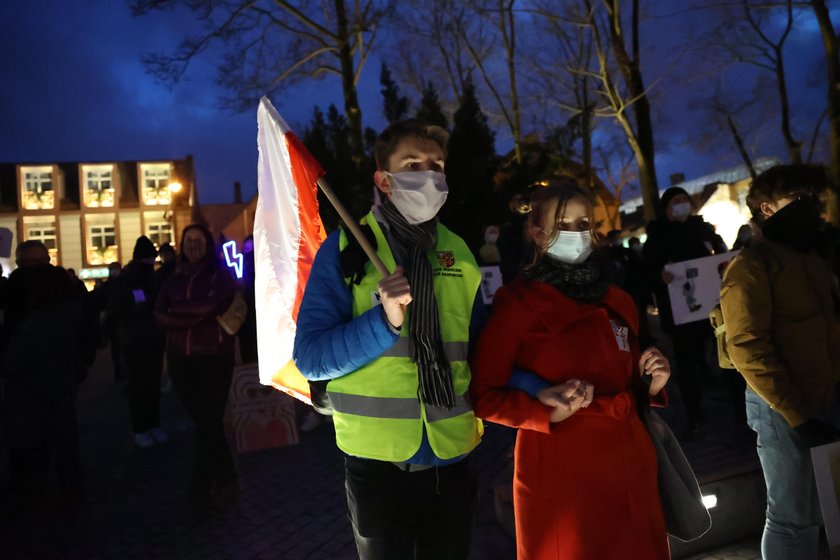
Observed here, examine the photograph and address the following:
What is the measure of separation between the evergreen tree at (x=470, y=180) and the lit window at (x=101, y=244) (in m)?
33.6

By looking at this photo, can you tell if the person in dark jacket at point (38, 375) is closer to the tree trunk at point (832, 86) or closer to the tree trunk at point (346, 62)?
the tree trunk at point (346, 62)

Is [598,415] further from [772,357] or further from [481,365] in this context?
[772,357]

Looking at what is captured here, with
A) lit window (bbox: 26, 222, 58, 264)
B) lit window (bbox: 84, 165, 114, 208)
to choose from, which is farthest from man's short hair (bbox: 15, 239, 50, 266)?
lit window (bbox: 26, 222, 58, 264)

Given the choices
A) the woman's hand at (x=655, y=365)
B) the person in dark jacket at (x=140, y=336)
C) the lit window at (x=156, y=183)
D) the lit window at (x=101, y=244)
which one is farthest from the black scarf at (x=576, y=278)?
the lit window at (x=101, y=244)

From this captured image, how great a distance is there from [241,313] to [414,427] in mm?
3168

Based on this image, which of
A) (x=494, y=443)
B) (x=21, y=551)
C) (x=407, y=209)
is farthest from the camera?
(x=494, y=443)

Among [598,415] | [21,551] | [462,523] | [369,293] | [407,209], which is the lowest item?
[21,551]

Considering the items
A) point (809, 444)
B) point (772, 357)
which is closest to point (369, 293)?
point (772, 357)

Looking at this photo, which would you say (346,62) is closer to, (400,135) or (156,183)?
(400,135)

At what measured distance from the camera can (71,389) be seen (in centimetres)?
556

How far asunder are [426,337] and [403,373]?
145mm

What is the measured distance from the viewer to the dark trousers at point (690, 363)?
222 inches

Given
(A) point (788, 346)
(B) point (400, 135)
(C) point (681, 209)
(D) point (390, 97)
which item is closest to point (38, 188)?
(D) point (390, 97)

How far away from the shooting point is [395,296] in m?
1.90
